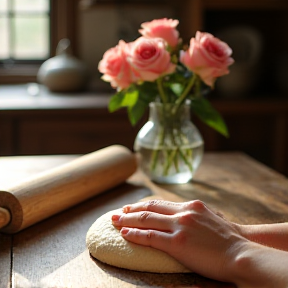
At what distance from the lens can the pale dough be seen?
936 millimetres

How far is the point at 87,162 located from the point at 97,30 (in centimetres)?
183

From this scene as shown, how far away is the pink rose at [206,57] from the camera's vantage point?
4.50ft

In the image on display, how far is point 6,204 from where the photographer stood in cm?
114

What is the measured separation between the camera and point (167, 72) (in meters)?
1.38

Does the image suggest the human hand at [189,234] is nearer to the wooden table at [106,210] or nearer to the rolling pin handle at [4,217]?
the wooden table at [106,210]

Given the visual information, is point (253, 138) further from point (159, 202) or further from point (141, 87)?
point (159, 202)

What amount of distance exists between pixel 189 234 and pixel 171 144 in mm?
567

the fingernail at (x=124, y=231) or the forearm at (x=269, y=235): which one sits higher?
the fingernail at (x=124, y=231)

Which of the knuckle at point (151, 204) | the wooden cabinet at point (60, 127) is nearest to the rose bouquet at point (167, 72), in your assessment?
the knuckle at point (151, 204)

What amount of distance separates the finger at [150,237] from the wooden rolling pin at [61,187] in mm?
255

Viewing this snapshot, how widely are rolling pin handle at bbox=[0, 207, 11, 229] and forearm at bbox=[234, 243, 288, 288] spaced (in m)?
0.46

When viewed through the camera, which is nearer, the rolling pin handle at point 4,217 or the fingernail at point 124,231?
the fingernail at point 124,231

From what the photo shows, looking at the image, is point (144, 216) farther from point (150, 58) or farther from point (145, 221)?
point (150, 58)

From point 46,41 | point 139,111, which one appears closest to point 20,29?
point 46,41
